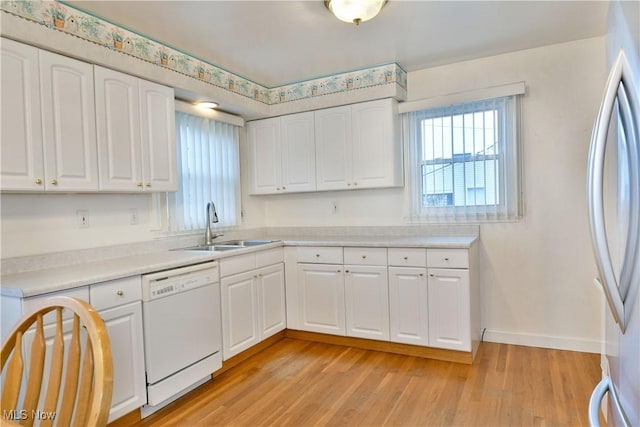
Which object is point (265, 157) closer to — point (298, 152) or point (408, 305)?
point (298, 152)

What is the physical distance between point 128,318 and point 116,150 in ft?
3.44

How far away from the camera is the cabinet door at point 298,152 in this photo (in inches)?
146

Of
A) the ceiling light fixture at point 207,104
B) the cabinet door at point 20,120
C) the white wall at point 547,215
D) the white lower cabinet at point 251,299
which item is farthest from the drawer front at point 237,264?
the white wall at point 547,215

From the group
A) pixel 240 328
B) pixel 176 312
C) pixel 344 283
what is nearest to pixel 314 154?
pixel 344 283

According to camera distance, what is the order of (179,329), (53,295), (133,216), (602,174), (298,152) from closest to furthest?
1. (602,174)
2. (53,295)
3. (179,329)
4. (133,216)
5. (298,152)

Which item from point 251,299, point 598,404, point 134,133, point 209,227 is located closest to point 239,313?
point 251,299

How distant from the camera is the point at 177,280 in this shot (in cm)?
240

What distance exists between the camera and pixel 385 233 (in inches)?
143

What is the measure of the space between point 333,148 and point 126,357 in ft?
7.84

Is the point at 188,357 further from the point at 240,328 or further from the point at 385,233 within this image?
the point at 385,233

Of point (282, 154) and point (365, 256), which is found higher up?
point (282, 154)

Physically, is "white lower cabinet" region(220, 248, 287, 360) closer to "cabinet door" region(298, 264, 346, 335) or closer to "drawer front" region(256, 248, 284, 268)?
"drawer front" region(256, 248, 284, 268)

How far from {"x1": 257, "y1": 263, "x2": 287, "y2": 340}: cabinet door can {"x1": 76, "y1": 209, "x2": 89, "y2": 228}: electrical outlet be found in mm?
1294

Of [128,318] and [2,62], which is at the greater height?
[2,62]
